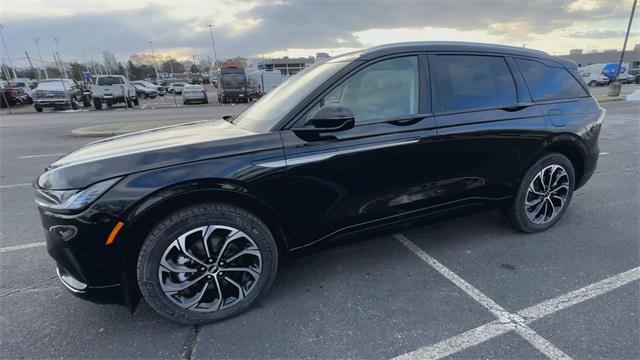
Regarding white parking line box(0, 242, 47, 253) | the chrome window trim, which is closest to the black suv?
the chrome window trim

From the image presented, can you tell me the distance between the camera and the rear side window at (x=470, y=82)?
2857 millimetres

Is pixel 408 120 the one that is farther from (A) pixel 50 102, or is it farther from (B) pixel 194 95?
(B) pixel 194 95

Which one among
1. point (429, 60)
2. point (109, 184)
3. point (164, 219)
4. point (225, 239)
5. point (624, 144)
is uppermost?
point (429, 60)

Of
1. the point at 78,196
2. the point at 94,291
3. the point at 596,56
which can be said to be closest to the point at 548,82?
the point at 78,196

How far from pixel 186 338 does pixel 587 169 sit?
4.11 metres

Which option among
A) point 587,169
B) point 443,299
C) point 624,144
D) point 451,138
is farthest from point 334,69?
point 624,144

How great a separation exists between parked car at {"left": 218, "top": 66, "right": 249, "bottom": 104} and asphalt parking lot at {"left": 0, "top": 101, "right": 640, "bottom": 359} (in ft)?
75.7

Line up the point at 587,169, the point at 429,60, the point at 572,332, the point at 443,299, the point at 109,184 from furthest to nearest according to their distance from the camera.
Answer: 1. the point at 587,169
2. the point at 429,60
3. the point at 443,299
4. the point at 572,332
5. the point at 109,184

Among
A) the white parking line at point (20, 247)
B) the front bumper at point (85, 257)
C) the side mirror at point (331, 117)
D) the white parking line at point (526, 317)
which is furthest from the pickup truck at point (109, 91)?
the white parking line at point (526, 317)

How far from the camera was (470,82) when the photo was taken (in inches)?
119

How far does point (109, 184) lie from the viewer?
6.65 ft

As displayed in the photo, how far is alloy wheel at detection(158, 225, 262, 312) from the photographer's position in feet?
7.27

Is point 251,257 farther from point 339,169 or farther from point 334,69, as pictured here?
Answer: point 334,69

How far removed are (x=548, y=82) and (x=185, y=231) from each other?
353 cm
